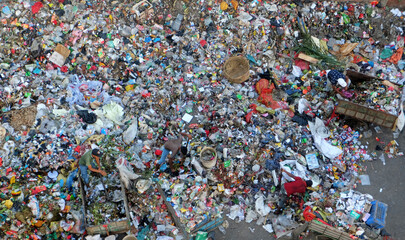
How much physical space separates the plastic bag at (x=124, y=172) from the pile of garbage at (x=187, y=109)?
2 cm

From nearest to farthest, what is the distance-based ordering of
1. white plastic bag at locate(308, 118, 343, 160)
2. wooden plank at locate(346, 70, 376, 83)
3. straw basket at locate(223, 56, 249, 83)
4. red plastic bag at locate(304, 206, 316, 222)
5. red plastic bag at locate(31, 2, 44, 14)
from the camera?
1. red plastic bag at locate(304, 206, 316, 222)
2. white plastic bag at locate(308, 118, 343, 160)
3. wooden plank at locate(346, 70, 376, 83)
4. straw basket at locate(223, 56, 249, 83)
5. red plastic bag at locate(31, 2, 44, 14)

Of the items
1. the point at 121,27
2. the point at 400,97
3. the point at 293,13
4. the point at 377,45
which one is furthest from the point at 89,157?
the point at 377,45

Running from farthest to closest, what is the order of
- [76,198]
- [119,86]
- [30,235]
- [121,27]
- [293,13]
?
[293,13]
[121,27]
[119,86]
[76,198]
[30,235]

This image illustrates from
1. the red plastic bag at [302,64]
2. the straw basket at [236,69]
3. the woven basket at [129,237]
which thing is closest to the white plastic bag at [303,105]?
the red plastic bag at [302,64]

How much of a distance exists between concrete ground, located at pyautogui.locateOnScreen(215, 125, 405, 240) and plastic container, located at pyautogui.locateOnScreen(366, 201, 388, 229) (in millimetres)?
217

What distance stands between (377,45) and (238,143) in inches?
168

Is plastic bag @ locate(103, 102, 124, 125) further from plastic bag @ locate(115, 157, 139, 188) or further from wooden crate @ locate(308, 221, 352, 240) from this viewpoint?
wooden crate @ locate(308, 221, 352, 240)

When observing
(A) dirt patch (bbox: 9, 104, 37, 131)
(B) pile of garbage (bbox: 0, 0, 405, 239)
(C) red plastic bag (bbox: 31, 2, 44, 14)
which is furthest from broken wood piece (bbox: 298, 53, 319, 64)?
(C) red plastic bag (bbox: 31, 2, 44, 14)

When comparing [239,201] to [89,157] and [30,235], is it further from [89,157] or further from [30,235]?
[30,235]

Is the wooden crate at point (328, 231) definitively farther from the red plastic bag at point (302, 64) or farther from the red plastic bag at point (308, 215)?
the red plastic bag at point (302, 64)

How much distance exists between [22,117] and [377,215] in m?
6.46

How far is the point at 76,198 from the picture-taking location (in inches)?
222

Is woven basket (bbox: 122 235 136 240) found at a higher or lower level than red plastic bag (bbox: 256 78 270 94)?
lower

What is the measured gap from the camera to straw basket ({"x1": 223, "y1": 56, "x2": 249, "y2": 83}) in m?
6.82
